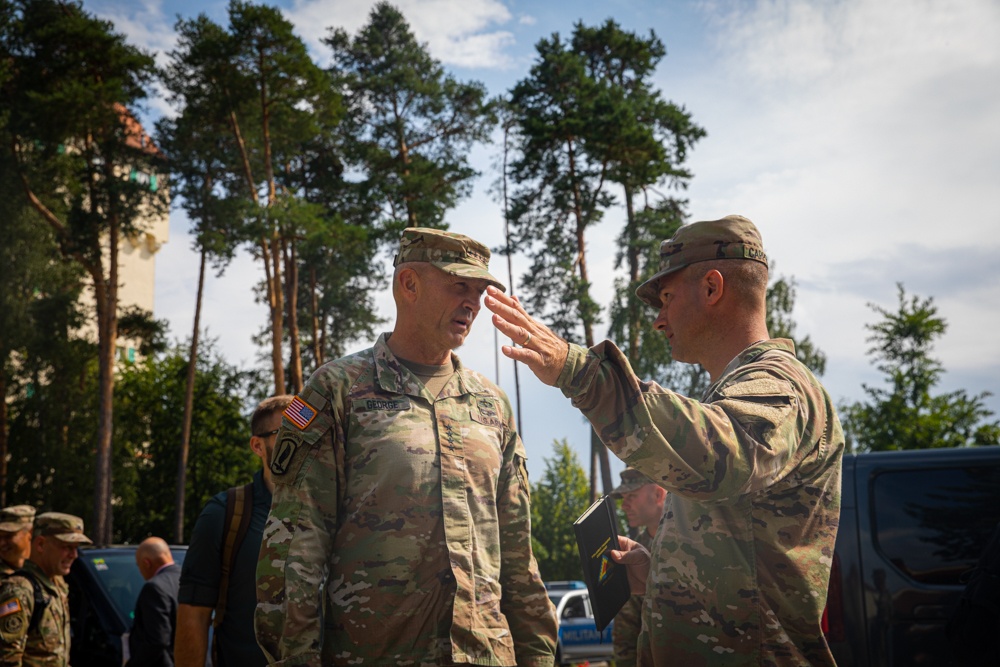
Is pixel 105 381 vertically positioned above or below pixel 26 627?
above

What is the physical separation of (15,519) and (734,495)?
6.00m

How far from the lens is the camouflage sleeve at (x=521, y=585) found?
3.38 m

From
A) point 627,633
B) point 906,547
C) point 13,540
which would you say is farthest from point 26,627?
point 906,547

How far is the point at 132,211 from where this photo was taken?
27562mm

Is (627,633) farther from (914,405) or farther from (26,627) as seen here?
(914,405)

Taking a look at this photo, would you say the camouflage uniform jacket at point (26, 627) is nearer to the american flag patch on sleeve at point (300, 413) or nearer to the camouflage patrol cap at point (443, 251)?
the american flag patch on sleeve at point (300, 413)

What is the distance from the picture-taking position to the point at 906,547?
465 cm

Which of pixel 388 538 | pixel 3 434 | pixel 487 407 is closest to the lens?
pixel 388 538

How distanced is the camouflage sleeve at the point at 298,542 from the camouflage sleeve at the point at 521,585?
676 mm

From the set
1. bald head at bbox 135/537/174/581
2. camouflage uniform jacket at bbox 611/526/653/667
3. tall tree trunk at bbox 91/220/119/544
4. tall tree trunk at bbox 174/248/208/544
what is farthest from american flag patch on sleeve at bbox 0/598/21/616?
tall tree trunk at bbox 174/248/208/544

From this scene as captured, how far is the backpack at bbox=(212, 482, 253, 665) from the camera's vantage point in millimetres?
4148

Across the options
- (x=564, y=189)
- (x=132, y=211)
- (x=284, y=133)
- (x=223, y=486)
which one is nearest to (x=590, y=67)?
(x=564, y=189)

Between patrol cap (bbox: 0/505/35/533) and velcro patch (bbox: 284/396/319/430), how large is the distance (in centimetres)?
423

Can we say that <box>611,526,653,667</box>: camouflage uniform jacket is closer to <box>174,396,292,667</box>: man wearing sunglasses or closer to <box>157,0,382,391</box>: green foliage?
<box>174,396,292,667</box>: man wearing sunglasses
